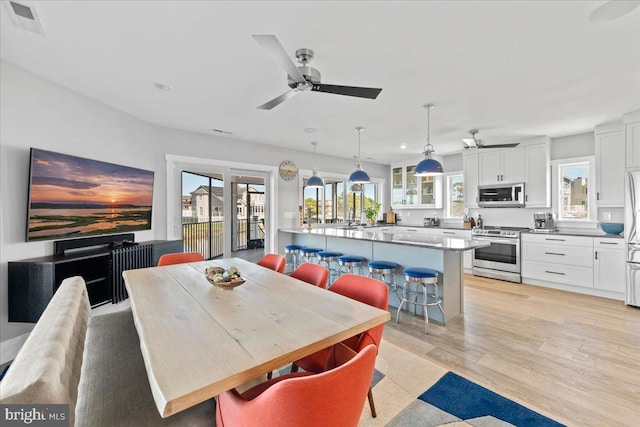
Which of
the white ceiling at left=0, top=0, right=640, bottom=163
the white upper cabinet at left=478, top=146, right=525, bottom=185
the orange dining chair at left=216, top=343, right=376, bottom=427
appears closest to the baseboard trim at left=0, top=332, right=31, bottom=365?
the white ceiling at left=0, top=0, right=640, bottom=163

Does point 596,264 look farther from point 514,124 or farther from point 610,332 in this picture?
point 514,124

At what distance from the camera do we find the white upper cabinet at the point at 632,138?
141 inches

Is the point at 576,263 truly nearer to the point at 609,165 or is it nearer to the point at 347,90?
the point at 609,165

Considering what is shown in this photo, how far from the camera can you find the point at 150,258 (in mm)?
3662

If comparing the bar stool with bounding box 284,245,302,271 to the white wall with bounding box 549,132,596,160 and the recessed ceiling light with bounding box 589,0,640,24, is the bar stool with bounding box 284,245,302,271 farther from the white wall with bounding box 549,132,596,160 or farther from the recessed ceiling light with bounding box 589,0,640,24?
the white wall with bounding box 549,132,596,160

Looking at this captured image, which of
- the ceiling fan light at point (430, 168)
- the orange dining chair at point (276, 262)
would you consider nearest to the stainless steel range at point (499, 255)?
the ceiling fan light at point (430, 168)

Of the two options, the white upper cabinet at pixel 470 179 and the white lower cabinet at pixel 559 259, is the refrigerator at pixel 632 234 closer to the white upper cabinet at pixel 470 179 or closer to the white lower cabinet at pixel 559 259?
the white lower cabinet at pixel 559 259

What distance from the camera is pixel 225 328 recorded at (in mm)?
1267

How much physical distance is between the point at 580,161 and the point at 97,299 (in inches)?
289

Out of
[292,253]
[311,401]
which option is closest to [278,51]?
[311,401]

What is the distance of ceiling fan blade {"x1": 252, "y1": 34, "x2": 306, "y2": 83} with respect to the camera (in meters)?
1.53

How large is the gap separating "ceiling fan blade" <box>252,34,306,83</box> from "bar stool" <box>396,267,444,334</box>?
2277 mm

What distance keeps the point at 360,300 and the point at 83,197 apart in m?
3.21

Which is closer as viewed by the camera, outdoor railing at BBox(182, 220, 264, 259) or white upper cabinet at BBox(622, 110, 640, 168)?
white upper cabinet at BBox(622, 110, 640, 168)
